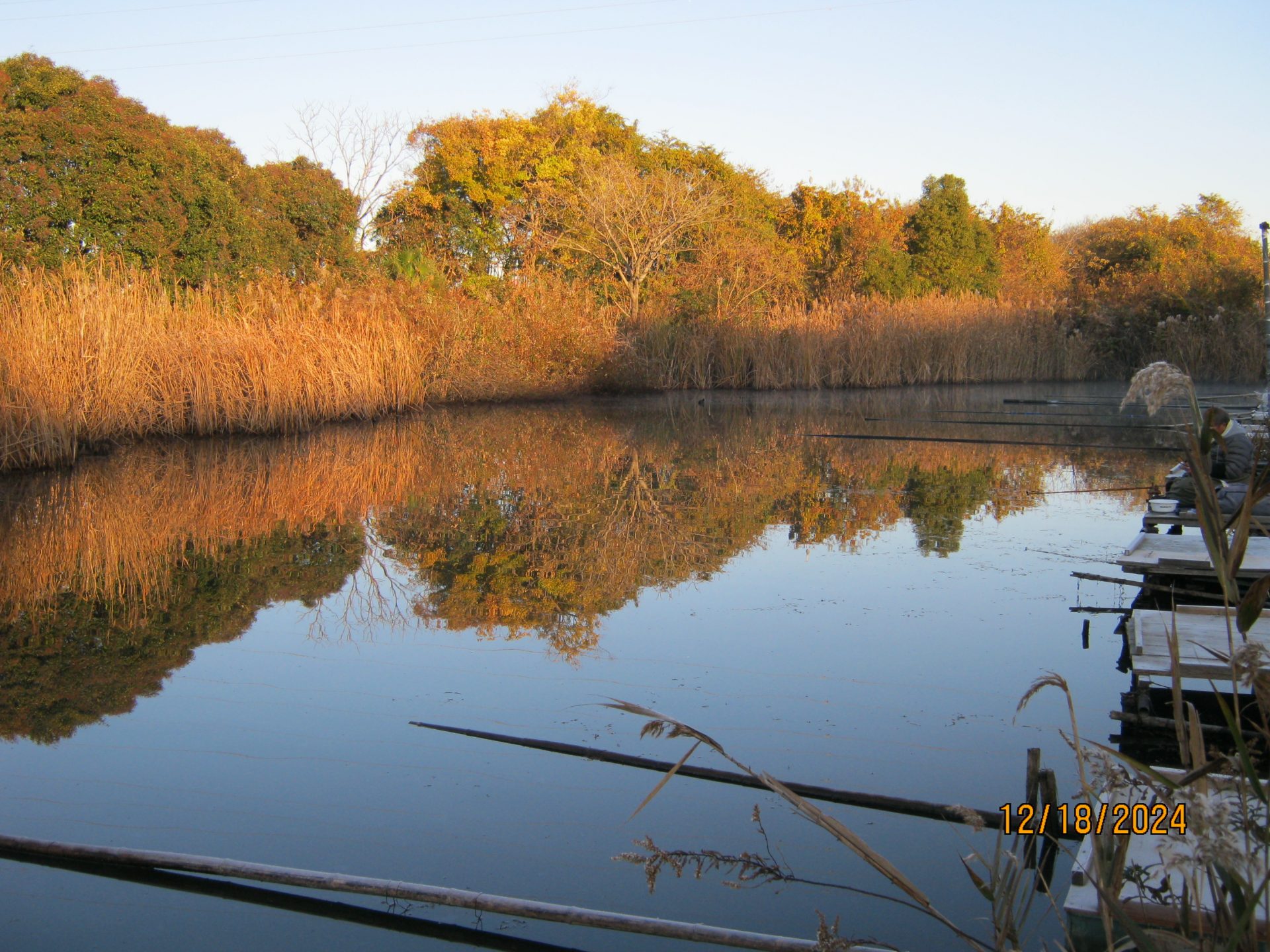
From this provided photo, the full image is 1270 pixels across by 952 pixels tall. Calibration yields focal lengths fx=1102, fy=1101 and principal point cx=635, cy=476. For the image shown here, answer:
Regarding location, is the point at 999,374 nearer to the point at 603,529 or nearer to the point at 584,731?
the point at 603,529

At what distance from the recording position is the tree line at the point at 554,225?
1571cm

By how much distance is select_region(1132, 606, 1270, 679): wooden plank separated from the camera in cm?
284

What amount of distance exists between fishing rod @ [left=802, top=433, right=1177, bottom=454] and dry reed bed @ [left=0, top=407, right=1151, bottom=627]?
40cm

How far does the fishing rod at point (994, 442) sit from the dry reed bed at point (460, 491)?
40 cm

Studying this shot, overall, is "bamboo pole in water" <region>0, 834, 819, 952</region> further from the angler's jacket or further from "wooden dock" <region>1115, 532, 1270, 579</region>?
the angler's jacket

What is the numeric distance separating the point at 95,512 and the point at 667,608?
3.95m

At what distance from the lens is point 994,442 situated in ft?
34.9

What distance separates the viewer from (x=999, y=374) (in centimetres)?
2083

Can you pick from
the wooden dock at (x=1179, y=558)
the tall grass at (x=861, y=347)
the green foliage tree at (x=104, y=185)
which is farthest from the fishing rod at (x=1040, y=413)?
the green foliage tree at (x=104, y=185)

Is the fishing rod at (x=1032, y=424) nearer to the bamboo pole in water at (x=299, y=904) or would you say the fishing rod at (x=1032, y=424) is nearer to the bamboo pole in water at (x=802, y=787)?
the bamboo pole in water at (x=802, y=787)

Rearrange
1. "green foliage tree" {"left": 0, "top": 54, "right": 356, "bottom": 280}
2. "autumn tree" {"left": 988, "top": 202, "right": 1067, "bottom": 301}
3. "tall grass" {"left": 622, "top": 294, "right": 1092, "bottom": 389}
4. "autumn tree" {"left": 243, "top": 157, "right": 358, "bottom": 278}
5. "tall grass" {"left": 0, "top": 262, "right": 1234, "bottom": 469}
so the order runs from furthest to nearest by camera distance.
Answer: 1. "autumn tree" {"left": 988, "top": 202, "right": 1067, "bottom": 301}
2. "autumn tree" {"left": 243, "top": 157, "right": 358, "bottom": 278}
3. "tall grass" {"left": 622, "top": 294, "right": 1092, "bottom": 389}
4. "green foliage tree" {"left": 0, "top": 54, "right": 356, "bottom": 280}
5. "tall grass" {"left": 0, "top": 262, "right": 1234, "bottom": 469}
